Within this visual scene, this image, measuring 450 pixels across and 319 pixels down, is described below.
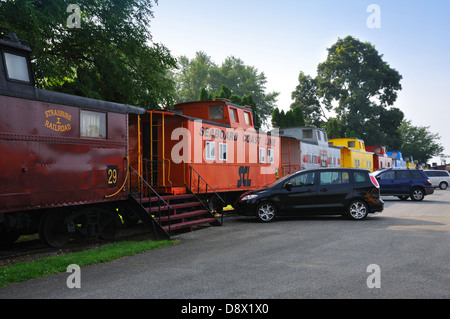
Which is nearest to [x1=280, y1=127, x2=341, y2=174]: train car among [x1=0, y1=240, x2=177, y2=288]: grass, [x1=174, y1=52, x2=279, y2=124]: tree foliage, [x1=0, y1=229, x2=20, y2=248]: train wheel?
[x1=0, y1=240, x2=177, y2=288]: grass

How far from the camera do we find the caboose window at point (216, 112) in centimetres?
1567

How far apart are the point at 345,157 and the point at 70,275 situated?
92.3 feet

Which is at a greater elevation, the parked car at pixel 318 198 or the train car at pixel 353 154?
the train car at pixel 353 154

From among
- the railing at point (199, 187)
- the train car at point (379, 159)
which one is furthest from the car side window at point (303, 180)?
the train car at point (379, 159)

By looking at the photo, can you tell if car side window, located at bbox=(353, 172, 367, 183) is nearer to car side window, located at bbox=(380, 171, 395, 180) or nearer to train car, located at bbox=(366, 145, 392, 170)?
car side window, located at bbox=(380, 171, 395, 180)

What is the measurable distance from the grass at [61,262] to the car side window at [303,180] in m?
5.63

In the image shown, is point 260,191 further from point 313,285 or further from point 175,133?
point 313,285

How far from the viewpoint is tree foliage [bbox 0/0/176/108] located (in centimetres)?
1284

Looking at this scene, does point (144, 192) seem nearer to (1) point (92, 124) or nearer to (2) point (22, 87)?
(1) point (92, 124)

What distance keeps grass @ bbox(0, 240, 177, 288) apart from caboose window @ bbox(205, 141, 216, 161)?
5097mm

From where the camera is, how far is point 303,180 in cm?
1344

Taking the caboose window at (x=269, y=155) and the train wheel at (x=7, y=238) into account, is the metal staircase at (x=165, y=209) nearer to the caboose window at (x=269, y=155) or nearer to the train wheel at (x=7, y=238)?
the train wheel at (x=7, y=238)
